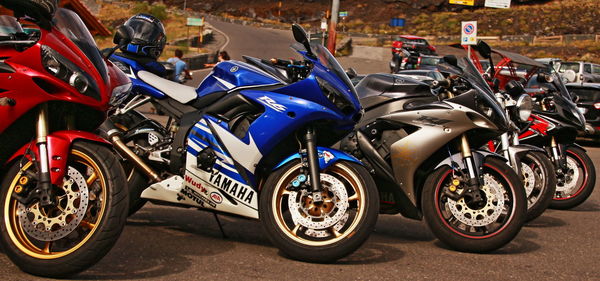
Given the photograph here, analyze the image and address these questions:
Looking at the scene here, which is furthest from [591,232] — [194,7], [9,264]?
[194,7]

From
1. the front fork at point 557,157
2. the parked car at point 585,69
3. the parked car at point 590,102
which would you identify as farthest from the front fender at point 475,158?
the parked car at point 585,69

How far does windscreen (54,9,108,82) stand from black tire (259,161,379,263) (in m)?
1.37

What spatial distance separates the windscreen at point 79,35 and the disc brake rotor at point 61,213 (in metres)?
0.62

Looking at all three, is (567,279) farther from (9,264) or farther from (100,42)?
(100,42)

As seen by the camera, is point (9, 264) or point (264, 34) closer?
point (9, 264)

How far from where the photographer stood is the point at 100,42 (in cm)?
4375

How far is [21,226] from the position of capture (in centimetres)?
450

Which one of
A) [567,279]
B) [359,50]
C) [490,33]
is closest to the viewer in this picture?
[567,279]

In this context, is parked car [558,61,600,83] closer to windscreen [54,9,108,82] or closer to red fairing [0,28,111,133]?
windscreen [54,9,108,82]

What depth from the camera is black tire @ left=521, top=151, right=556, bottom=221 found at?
7539 millimetres

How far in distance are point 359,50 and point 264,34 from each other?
1234 centimetres

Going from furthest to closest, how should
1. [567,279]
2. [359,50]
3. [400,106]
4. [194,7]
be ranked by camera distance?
[194,7], [359,50], [400,106], [567,279]

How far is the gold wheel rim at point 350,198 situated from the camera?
5238 millimetres

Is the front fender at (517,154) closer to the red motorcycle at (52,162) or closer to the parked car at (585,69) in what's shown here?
the red motorcycle at (52,162)
